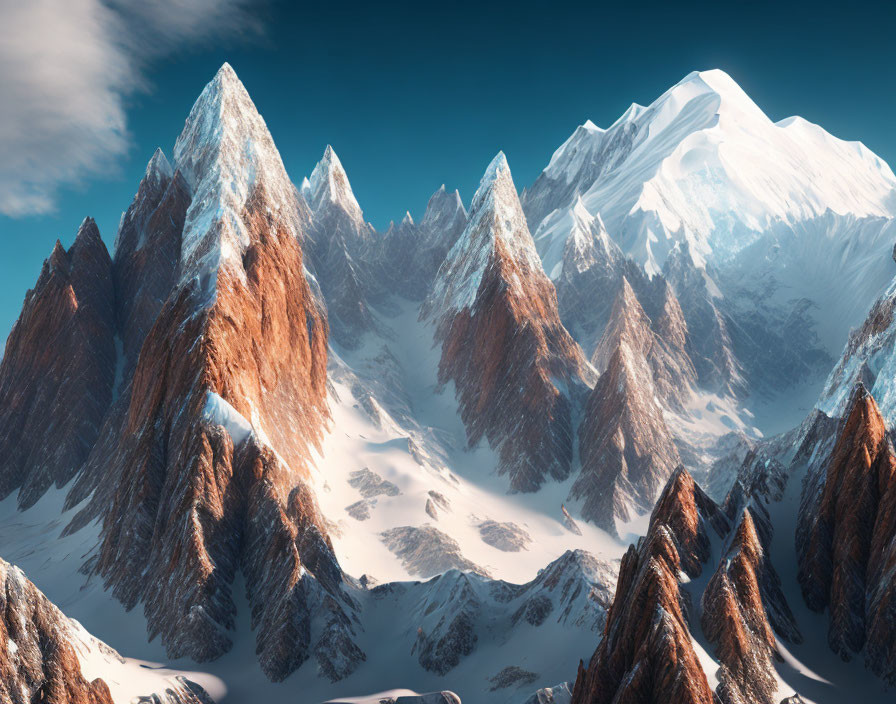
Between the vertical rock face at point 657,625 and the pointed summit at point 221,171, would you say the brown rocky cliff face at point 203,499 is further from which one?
the vertical rock face at point 657,625

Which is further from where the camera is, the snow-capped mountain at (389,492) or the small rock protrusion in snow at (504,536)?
the small rock protrusion in snow at (504,536)

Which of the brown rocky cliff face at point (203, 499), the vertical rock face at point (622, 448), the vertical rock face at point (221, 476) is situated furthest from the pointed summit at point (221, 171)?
the vertical rock face at point (622, 448)

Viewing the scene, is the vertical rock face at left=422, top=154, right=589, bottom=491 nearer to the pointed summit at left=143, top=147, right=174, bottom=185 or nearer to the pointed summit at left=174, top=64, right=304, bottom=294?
the pointed summit at left=174, top=64, right=304, bottom=294

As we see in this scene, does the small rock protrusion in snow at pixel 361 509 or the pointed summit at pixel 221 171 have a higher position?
the pointed summit at pixel 221 171

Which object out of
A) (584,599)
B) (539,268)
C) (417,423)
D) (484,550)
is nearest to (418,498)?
(484,550)


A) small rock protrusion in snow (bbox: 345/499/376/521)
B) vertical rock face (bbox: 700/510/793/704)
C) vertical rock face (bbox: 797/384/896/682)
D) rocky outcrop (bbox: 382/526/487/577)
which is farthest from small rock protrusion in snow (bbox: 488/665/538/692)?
small rock protrusion in snow (bbox: 345/499/376/521)
